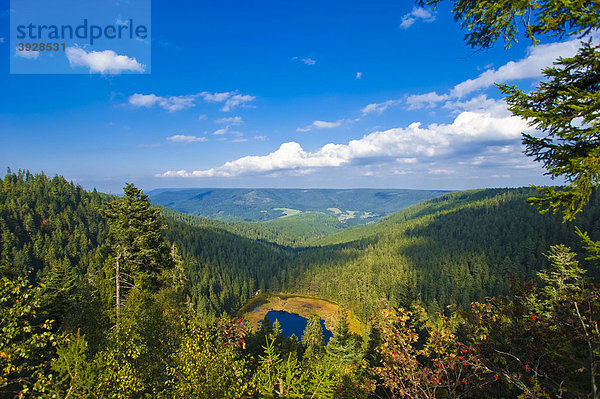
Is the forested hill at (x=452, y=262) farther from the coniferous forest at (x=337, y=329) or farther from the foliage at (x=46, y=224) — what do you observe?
the foliage at (x=46, y=224)

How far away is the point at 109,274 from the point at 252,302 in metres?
113

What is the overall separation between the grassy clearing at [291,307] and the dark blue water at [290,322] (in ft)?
7.27

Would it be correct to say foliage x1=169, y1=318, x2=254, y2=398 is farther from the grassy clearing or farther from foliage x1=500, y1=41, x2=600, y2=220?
the grassy clearing

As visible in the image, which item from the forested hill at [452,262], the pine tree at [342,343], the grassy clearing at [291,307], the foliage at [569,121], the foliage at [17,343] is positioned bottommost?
the grassy clearing at [291,307]

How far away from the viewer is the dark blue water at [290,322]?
88188mm

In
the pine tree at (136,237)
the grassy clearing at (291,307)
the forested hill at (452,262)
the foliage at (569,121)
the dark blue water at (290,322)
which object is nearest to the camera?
the foliage at (569,121)

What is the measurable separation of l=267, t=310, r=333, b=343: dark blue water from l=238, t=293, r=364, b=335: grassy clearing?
2.22 meters

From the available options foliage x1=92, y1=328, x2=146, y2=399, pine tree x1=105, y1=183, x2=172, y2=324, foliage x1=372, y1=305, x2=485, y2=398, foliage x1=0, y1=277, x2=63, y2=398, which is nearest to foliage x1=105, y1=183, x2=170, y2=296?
pine tree x1=105, y1=183, x2=172, y2=324

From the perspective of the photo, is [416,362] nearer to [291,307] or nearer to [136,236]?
[136,236]

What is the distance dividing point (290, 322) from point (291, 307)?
15.6m

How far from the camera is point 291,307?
113812mm

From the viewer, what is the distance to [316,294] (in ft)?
433

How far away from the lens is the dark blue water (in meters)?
88.2

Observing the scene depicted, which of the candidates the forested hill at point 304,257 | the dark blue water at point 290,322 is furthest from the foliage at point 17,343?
the dark blue water at point 290,322
